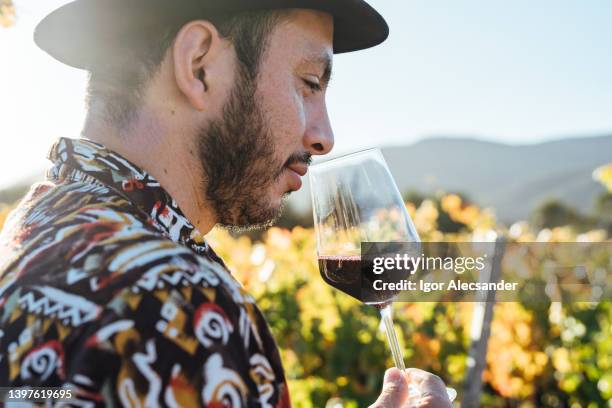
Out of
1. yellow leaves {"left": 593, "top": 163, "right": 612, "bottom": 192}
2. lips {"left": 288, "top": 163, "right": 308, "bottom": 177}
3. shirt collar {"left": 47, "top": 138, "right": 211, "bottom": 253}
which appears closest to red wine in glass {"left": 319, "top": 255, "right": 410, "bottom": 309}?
lips {"left": 288, "top": 163, "right": 308, "bottom": 177}

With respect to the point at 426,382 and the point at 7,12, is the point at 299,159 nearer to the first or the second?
the point at 426,382

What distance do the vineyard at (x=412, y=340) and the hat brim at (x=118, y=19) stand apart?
119 inches

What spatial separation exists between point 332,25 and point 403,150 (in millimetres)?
39425

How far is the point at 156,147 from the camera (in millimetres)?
1394

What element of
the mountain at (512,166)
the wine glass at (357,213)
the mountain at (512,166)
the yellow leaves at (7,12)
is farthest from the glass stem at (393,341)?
the mountain at (512,166)

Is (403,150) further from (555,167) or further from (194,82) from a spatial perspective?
(194,82)

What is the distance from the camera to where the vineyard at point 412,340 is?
469cm

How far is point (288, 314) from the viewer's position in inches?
186

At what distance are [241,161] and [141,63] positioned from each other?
12.2 inches

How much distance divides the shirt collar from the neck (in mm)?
83

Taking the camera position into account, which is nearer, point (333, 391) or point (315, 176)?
point (315, 176)

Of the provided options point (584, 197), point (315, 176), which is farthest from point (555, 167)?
point (315, 176)

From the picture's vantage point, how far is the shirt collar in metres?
1.21

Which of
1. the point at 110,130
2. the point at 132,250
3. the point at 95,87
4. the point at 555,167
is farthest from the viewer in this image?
the point at 555,167
